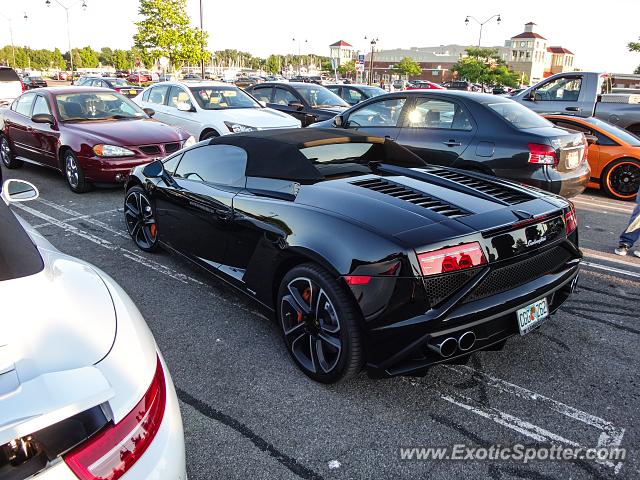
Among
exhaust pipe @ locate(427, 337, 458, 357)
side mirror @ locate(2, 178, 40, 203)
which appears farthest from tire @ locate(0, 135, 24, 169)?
exhaust pipe @ locate(427, 337, 458, 357)

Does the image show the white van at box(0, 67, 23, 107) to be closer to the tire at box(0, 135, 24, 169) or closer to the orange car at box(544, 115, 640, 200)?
the tire at box(0, 135, 24, 169)

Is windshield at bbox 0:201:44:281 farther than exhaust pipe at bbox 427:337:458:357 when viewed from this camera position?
No

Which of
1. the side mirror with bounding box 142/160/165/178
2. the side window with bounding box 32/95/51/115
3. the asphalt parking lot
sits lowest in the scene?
the asphalt parking lot

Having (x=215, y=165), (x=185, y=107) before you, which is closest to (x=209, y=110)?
(x=185, y=107)

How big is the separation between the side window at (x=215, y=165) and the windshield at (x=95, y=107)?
15.6 ft

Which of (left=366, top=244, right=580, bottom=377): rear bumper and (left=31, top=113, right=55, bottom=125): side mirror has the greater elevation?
Result: (left=31, top=113, right=55, bottom=125): side mirror

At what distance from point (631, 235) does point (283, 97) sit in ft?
29.8

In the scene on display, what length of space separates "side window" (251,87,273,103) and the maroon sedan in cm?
415

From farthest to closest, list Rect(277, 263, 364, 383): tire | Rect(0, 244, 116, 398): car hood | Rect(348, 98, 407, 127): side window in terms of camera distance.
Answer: Rect(348, 98, 407, 127): side window, Rect(277, 263, 364, 383): tire, Rect(0, 244, 116, 398): car hood

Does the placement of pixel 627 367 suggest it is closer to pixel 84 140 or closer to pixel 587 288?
pixel 587 288

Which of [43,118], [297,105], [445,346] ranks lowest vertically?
[445,346]

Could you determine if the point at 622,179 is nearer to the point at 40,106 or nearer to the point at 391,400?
the point at 391,400

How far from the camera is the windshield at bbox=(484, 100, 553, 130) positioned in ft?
20.8

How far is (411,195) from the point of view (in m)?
3.18
